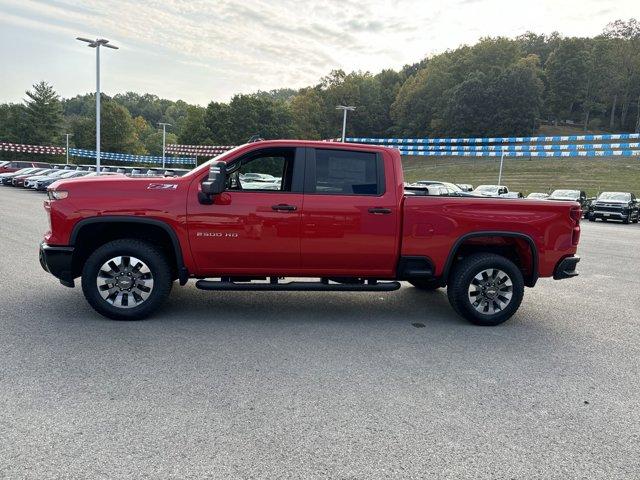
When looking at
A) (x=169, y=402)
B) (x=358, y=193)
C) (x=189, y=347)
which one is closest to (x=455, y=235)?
(x=358, y=193)

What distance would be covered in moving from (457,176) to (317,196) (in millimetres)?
56560

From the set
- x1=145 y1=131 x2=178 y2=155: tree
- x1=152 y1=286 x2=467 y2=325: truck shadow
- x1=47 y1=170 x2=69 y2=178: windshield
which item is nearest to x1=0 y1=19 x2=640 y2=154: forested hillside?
x1=145 y1=131 x2=178 y2=155: tree

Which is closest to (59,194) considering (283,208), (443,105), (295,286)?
(283,208)

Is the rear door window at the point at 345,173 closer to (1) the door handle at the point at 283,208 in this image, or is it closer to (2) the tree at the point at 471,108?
(1) the door handle at the point at 283,208

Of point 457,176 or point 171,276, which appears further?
point 457,176

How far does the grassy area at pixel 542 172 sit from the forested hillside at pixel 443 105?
14858 millimetres

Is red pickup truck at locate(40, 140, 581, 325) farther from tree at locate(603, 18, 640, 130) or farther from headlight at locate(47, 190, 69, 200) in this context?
tree at locate(603, 18, 640, 130)

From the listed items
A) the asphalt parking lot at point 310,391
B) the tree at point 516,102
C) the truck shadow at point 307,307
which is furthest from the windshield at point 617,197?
the tree at point 516,102

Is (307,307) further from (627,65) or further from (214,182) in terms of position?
(627,65)

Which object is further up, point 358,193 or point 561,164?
point 561,164

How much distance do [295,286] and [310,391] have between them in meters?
1.77

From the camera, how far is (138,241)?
17.1 feet

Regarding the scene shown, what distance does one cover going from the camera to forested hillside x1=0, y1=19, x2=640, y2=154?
7394 cm

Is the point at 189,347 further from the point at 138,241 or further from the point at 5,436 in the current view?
the point at 5,436
